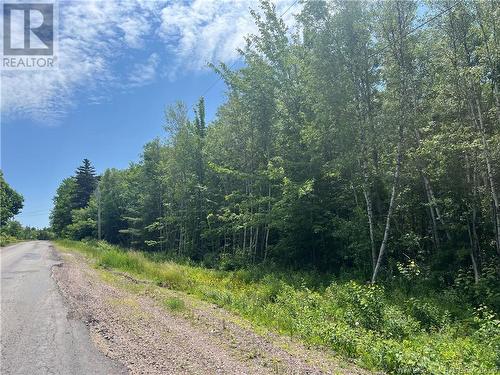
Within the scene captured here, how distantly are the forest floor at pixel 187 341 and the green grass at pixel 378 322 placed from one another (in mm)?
523

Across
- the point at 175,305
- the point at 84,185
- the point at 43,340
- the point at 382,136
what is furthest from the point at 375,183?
the point at 84,185

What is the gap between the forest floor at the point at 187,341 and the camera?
513 centimetres

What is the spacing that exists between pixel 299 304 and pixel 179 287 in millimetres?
4904

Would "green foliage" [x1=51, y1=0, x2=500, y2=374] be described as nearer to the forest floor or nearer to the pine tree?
the forest floor

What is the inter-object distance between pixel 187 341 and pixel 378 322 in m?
4.39

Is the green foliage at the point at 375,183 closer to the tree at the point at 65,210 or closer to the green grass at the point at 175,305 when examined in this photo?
the green grass at the point at 175,305

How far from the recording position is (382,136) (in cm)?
1293

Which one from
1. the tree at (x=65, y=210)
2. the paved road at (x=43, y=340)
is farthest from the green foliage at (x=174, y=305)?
the tree at (x=65, y=210)

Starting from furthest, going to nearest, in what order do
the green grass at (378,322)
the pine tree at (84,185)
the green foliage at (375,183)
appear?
1. the pine tree at (84,185)
2. the green foliage at (375,183)
3. the green grass at (378,322)

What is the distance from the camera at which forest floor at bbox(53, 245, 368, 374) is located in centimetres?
513

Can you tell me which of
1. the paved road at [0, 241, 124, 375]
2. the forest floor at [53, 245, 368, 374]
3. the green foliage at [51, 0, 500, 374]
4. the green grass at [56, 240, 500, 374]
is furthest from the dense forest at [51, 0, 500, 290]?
the paved road at [0, 241, 124, 375]

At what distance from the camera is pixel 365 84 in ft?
45.9

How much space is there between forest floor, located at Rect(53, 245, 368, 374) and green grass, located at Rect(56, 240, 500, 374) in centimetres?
52

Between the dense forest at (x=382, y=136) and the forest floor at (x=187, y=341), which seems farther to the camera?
the dense forest at (x=382, y=136)
